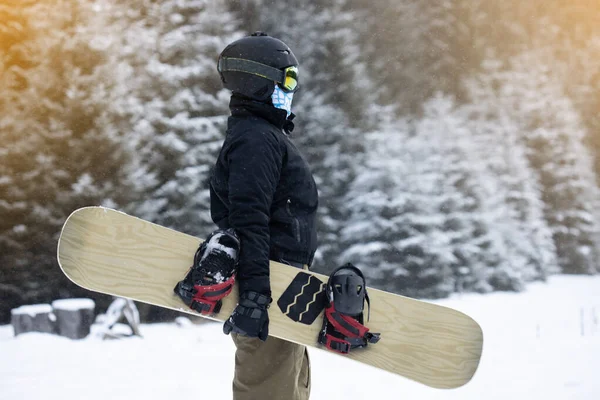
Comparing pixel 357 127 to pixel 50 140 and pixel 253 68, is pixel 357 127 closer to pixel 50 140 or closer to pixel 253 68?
pixel 50 140

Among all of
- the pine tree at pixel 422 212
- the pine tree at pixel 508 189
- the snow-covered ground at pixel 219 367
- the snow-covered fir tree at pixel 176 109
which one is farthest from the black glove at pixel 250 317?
the pine tree at pixel 508 189

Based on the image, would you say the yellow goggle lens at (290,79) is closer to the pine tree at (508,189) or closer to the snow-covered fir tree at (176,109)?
the snow-covered fir tree at (176,109)

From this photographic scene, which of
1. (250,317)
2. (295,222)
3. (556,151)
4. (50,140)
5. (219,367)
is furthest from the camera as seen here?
(556,151)

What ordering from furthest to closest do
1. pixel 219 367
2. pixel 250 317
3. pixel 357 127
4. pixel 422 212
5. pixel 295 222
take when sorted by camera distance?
pixel 422 212 → pixel 357 127 → pixel 219 367 → pixel 295 222 → pixel 250 317

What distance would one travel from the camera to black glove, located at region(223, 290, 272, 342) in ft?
5.33

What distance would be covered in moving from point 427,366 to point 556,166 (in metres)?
6.48

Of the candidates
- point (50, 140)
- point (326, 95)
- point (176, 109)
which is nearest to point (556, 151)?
point (326, 95)

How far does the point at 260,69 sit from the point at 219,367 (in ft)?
10.5

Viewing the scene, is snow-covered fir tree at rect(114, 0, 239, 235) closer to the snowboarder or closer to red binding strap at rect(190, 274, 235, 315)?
the snowboarder

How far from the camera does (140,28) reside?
18.8 feet

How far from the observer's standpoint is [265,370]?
1.87 m

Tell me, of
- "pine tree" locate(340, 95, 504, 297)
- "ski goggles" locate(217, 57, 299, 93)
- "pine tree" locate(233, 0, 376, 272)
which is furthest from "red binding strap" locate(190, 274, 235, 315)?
"pine tree" locate(340, 95, 504, 297)

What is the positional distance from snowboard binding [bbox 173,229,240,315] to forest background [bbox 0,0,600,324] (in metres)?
4.01

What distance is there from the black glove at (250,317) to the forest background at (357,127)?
4162 mm
